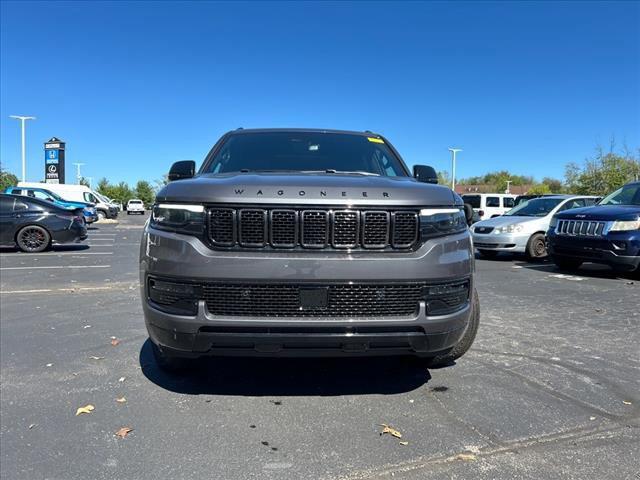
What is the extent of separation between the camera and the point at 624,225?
838cm

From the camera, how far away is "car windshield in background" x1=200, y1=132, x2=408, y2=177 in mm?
4207

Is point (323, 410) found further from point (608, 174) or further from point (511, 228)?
point (608, 174)

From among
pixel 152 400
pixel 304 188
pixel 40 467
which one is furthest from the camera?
pixel 152 400

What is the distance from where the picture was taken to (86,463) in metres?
2.65

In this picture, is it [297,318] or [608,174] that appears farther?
[608,174]

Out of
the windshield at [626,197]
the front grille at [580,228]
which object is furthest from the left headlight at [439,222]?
the windshield at [626,197]

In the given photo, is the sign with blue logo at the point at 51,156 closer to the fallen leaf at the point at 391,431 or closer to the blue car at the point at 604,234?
the blue car at the point at 604,234

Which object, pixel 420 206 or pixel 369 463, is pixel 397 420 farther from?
pixel 420 206

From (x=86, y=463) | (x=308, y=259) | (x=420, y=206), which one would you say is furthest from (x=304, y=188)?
(x=86, y=463)

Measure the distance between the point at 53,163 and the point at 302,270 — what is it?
42639 millimetres

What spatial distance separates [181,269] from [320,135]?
7.53 ft

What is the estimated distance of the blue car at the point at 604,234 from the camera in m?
8.33

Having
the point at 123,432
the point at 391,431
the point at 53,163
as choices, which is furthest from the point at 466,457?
the point at 53,163

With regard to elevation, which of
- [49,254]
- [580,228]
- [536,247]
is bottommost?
[49,254]
